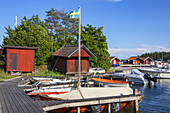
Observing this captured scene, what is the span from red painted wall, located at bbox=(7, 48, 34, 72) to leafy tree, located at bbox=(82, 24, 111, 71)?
632 inches

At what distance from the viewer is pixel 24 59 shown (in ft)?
107

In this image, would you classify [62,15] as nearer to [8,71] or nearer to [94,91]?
[8,71]

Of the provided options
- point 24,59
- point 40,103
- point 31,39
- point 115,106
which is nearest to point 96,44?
point 31,39

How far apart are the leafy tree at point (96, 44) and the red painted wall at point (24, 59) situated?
52.7 feet

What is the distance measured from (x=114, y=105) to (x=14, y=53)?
2212cm

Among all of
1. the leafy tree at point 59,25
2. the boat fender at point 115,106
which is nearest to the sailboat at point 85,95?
the boat fender at point 115,106

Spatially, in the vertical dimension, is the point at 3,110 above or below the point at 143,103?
above

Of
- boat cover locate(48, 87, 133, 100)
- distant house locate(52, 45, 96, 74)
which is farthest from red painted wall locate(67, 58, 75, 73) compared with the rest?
boat cover locate(48, 87, 133, 100)

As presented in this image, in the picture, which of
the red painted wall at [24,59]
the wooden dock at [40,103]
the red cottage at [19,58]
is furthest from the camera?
the red painted wall at [24,59]

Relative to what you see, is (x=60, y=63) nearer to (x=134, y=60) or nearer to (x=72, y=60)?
(x=72, y=60)

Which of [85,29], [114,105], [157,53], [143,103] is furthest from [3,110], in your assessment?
[157,53]

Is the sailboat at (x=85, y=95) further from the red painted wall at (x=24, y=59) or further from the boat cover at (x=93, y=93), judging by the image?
the red painted wall at (x=24, y=59)

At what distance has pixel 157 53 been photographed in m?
152

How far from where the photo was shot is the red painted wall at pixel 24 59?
32.0 meters
